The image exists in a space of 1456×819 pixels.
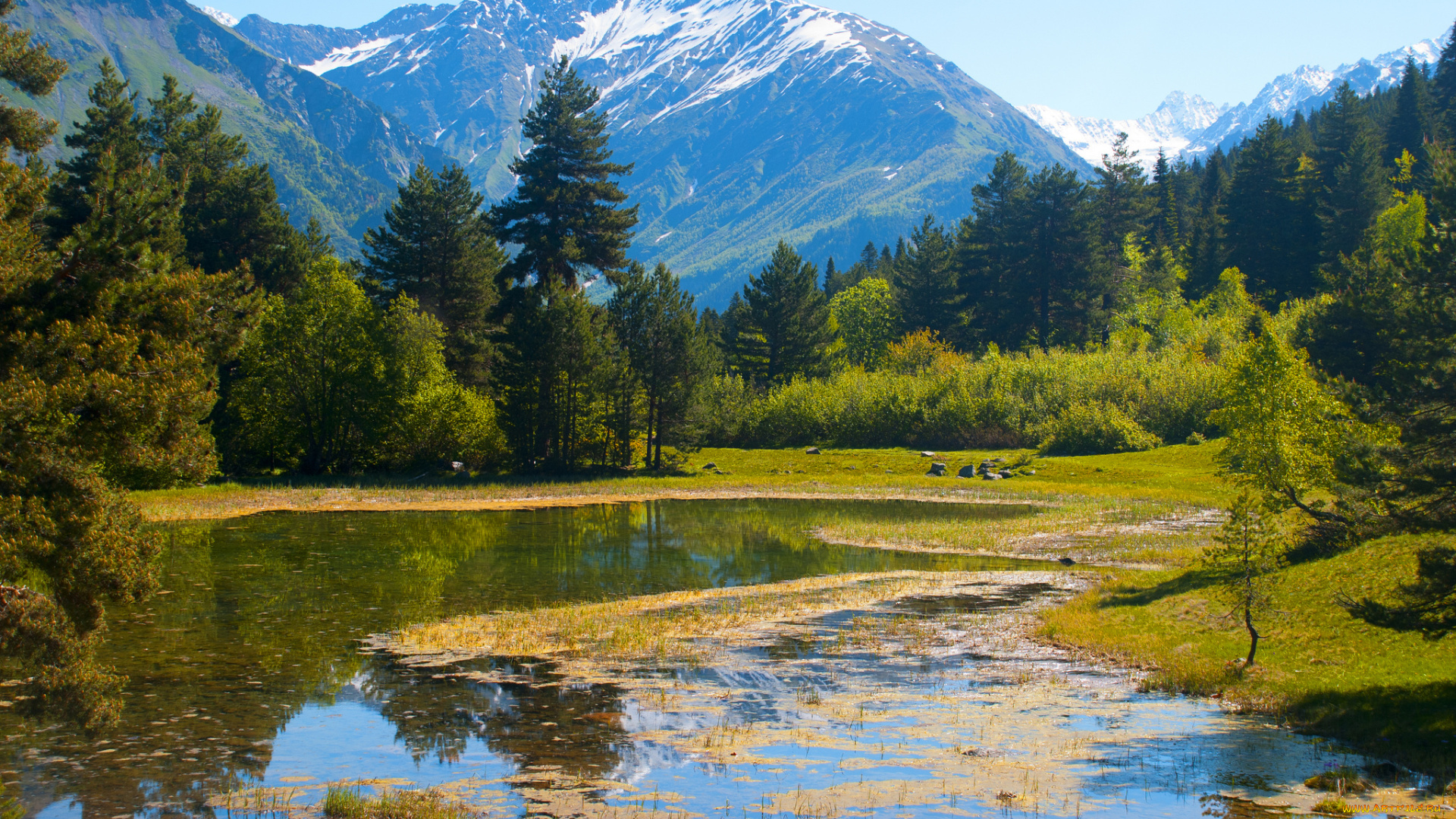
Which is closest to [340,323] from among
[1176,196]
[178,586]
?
[178,586]

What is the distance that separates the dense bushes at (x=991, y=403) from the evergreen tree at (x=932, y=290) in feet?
58.9

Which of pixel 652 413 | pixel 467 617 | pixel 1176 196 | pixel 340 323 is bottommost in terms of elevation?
pixel 467 617

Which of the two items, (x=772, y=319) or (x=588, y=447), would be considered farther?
(x=772, y=319)

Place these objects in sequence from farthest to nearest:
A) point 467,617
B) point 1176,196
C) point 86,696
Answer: point 1176,196
point 467,617
point 86,696

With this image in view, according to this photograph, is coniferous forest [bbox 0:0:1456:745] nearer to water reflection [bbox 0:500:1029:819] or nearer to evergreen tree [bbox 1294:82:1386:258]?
evergreen tree [bbox 1294:82:1386:258]

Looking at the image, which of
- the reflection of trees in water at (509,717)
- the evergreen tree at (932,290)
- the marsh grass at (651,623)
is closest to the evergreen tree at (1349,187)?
the evergreen tree at (932,290)

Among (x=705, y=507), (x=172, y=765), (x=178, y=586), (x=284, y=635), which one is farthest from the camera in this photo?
(x=705, y=507)

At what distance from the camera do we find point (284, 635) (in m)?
18.0

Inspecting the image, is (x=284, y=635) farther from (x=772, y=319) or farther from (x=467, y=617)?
(x=772, y=319)

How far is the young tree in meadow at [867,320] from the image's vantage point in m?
112

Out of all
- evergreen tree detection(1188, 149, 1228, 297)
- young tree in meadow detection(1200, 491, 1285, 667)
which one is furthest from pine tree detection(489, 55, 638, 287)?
evergreen tree detection(1188, 149, 1228, 297)

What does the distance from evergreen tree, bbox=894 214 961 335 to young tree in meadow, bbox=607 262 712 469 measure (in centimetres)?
4883

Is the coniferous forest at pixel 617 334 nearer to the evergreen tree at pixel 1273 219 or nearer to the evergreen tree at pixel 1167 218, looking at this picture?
the evergreen tree at pixel 1273 219

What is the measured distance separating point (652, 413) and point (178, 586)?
3754 centimetres
